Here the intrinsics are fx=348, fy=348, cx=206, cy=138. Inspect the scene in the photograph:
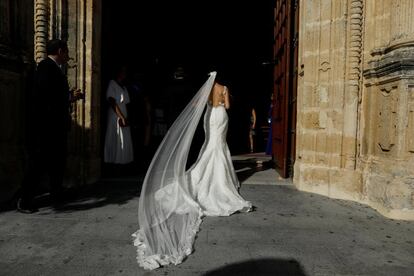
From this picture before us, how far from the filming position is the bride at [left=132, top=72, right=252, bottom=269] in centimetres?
310

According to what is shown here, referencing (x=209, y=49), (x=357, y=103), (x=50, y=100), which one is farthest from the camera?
(x=209, y=49)

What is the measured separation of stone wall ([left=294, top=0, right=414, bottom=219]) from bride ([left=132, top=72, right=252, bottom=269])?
1.38 meters

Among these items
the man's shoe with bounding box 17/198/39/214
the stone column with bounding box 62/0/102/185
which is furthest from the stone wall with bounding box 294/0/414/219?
the man's shoe with bounding box 17/198/39/214

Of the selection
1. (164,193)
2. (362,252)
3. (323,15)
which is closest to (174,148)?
(164,193)

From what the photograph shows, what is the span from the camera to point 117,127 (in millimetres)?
6375

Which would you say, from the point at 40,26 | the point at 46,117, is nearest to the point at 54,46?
the point at 46,117

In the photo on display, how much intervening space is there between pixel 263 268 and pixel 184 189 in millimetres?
2031

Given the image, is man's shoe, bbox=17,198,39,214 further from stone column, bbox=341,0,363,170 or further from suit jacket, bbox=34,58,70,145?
stone column, bbox=341,0,363,170

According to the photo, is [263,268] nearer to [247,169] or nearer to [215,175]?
[215,175]

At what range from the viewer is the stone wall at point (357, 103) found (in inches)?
167

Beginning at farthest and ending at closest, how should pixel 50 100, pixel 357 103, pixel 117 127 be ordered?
pixel 117 127, pixel 357 103, pixel 50 100

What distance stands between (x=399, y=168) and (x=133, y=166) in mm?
5075

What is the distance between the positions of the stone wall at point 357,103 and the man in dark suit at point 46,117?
11.7 feet

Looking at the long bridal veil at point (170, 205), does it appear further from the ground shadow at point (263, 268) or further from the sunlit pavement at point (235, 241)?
the ground shadow at point (263, 268)
